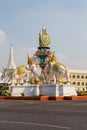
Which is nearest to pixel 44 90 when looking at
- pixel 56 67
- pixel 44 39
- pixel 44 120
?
pixel 56 67

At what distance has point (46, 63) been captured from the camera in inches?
2071

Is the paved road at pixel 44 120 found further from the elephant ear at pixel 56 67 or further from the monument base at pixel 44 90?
the elephant ear at pixel 56 67

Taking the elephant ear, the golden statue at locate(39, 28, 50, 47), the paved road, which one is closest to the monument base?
the elephant ear

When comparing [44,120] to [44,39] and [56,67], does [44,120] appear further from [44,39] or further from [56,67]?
[44,39]

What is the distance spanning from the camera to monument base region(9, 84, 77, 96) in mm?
47281

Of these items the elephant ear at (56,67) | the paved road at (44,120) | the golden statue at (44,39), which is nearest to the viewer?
the paved road at (44,120)

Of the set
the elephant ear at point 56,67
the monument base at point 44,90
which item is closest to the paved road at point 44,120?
the monument base at point 44,90

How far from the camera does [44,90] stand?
4953 cm

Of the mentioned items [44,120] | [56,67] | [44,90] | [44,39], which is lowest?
[44,120]

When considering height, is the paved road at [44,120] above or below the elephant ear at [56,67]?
below

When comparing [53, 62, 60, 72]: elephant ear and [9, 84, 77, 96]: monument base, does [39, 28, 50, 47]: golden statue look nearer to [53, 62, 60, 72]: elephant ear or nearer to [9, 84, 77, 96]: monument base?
[53, 62, 60, 72]: elephant ear

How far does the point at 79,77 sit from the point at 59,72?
57039 millimetres

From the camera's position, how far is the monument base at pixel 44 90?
47281mm

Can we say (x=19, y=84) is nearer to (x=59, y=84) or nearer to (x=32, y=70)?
(x=32, y=70)
